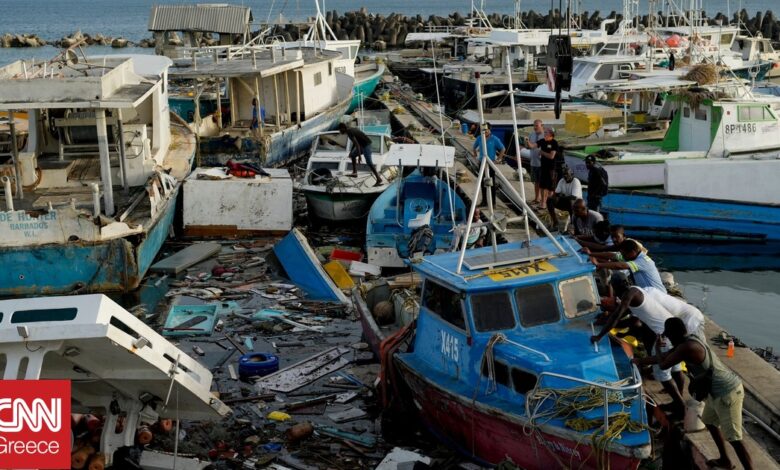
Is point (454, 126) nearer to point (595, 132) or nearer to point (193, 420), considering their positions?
point (595, 132)

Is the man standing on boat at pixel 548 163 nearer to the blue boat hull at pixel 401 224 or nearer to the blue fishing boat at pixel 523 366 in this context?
the blue boat hull at pixel 401 224

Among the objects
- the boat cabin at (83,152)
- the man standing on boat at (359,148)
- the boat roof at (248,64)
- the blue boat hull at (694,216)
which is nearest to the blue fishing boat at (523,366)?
the boat cabin at (83,152)

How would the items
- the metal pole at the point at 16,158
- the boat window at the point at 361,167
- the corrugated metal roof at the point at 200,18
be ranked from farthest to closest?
the corrugated metal roof at the point at 200,18
the boat window at the point at 361,167
the metal pole at the point at 16,158

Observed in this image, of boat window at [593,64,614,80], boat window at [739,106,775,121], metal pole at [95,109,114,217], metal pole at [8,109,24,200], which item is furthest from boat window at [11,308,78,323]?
boat window at [593,64,614,80]

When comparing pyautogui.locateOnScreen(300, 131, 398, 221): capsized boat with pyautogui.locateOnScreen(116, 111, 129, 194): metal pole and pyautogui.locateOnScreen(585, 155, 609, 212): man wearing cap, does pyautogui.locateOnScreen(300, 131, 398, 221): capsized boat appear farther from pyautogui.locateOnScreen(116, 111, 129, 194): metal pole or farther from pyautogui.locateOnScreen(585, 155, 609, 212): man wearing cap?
pyautogui.locateOnScreen(585, 155, 609, 212): man wearing cap

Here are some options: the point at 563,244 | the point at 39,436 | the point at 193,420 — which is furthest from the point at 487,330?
the point at 39,436

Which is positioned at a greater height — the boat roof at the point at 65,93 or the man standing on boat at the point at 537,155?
the boat roof at the point at 65,93

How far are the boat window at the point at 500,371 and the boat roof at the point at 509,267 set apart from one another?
73cm

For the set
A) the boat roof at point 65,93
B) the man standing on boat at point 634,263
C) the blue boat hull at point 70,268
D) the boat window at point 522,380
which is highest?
the boat roof at point 65,93

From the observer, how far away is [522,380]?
964 centimetres

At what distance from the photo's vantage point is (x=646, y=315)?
977cm

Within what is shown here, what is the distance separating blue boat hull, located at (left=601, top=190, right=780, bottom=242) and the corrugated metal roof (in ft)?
75.9

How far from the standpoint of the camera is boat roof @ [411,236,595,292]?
32.9 feet

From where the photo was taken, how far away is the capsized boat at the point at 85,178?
16.1 m
